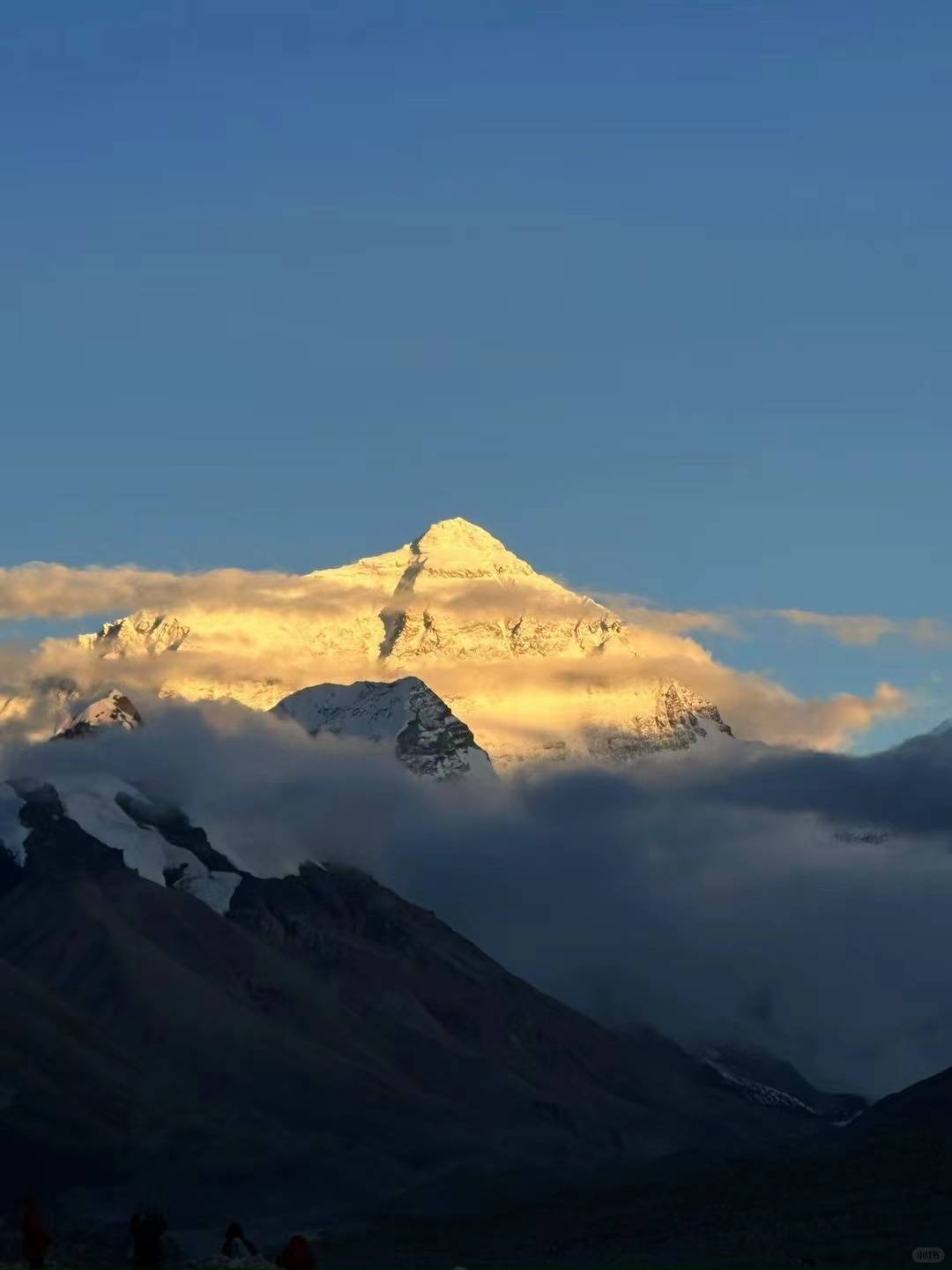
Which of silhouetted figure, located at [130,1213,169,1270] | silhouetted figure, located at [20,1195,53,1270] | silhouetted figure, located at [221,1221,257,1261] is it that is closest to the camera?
silhouetted figure, located at [20,1195,53,1270]

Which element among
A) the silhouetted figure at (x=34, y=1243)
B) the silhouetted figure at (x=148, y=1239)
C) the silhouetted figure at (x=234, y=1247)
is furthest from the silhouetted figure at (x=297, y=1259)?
the silhouetted figure at (x=234, y=1247)

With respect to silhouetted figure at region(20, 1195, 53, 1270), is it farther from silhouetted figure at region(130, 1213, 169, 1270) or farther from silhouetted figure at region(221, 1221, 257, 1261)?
silhouetted figure at region(221, 1221, 257, 1261)

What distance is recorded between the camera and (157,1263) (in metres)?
104

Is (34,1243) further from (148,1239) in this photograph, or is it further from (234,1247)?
(234,1247)

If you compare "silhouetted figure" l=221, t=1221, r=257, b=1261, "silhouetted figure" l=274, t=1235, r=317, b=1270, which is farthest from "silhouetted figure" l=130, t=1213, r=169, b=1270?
"silhouetted figure" l=221, t=1221, r=257, b=1261

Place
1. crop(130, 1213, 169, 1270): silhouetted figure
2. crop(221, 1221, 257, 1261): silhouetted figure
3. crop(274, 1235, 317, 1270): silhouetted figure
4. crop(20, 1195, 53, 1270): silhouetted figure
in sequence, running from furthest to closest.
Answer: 1. crop(221, 1221, 257, 1261): silhouetted figure
2. crop(130, 1213, 169, 1270): silhouetted figure
3. crop(274, 1235, 317, 1270): silhouetted figure
4. crop(20, 1195, 53, 1270): silhouetted figure

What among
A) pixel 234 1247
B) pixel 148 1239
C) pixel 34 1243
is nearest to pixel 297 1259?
pixel 148 1239

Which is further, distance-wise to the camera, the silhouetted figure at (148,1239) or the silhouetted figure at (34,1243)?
the silhouetted figure at (148,1239)

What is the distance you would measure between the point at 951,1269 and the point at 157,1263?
9033 centimetres

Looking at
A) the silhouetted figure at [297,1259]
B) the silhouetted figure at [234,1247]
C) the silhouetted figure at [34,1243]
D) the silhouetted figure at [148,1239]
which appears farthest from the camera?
the silhouetted figure at [234,1247]

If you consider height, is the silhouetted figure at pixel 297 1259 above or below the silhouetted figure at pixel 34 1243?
below

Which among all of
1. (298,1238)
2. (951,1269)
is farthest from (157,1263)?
(951,1269)

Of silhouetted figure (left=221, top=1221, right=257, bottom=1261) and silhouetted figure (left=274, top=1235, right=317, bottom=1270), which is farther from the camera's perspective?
silhouetted figure (left=221, top=1221, right=257, bottom=1261)

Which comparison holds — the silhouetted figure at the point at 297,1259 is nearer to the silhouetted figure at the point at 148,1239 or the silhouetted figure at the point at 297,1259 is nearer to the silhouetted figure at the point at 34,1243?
the silhouetted figure at the point at 148,1239
